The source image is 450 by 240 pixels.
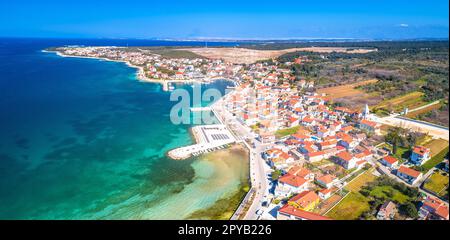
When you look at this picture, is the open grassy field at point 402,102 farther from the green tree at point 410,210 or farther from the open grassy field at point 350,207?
the green tree at point 410,210

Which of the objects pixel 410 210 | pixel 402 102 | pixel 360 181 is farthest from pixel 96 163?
pixel 402 102

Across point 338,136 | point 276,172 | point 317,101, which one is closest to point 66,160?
point 276,172

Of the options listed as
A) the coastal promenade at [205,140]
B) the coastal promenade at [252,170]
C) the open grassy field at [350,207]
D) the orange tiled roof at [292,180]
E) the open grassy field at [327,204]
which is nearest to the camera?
the open grassy field at [350,207]

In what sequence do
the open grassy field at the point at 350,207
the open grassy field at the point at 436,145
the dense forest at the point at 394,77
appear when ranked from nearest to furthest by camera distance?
1. the open grassy field at the point at 350,207
2. the open grassy field at the point at 436,145
3. the dense forest at the point at 394,77

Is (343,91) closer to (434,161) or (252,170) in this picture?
(434,161)

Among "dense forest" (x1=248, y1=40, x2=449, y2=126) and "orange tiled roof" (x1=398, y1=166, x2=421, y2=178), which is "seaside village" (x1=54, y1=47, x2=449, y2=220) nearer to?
"orange tiled roof" (x1=398, y1=166, x2=421, y2=178)

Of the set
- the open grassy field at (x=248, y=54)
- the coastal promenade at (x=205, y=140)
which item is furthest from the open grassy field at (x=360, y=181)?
the open grassy field at (x=248, y=54)
